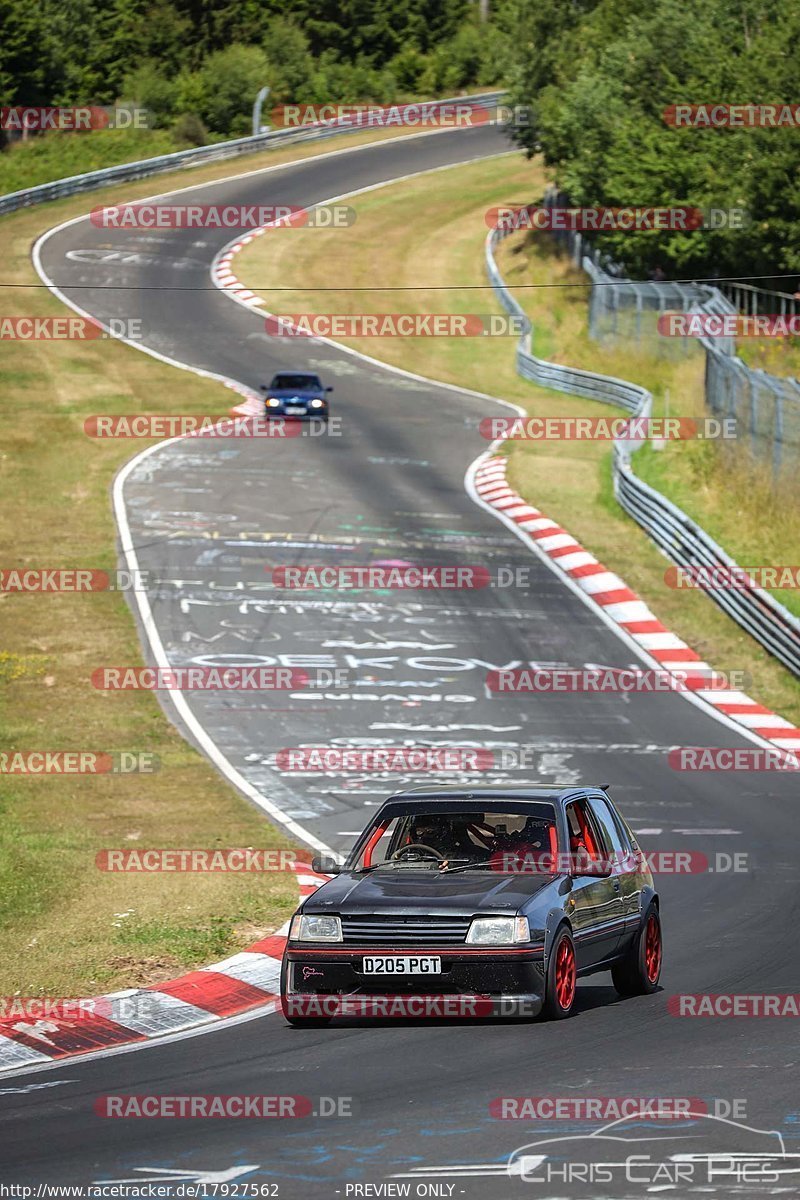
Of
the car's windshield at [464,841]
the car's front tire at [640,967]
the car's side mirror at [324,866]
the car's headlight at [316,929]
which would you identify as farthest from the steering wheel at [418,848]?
the car's front tire at [640,967]

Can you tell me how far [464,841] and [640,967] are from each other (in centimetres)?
147

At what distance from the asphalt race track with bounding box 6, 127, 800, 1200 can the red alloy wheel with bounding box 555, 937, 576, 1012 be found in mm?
210

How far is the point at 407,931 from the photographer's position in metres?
10.1

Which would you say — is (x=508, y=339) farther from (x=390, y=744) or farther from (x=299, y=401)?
(x=390, y=744)

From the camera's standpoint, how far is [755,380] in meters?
32.5

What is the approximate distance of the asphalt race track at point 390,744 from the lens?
25.9 feet

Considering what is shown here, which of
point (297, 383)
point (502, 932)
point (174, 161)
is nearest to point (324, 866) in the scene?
point (502, 932)

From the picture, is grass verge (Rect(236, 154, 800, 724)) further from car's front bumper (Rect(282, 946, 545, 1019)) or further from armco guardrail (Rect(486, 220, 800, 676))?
car's front bumper (Rect(282, 946, 545, 1019))

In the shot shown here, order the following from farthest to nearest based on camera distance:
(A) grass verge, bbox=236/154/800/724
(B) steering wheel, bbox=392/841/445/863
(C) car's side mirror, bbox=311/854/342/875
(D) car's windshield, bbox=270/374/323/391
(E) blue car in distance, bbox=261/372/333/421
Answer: (D) car's windshield, bbox=270/374/323/391, (E) blue car in distance, bbox=261/372/333/421, (A) grass verge, bbox=236/154/800/724, (B) steering wheel, bbox=392/841/445/863, (C) car's side mirror, bbox=311/854/342/875

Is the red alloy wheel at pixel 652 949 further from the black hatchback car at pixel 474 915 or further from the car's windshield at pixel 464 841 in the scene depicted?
the car's windshield at pixel 464 841

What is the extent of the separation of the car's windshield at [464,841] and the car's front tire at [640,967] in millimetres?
1046

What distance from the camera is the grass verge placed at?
1185 inches

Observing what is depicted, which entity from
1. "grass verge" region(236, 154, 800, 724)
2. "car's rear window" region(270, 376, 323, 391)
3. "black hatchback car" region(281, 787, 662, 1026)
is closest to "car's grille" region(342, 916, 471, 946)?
"black hatchback car" region(281, 787, 662, 1026)

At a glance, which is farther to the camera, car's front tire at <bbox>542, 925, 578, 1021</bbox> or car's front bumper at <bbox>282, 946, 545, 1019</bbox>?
car's front tire at <bbox>542, 925, 578, 1021</bbox>
